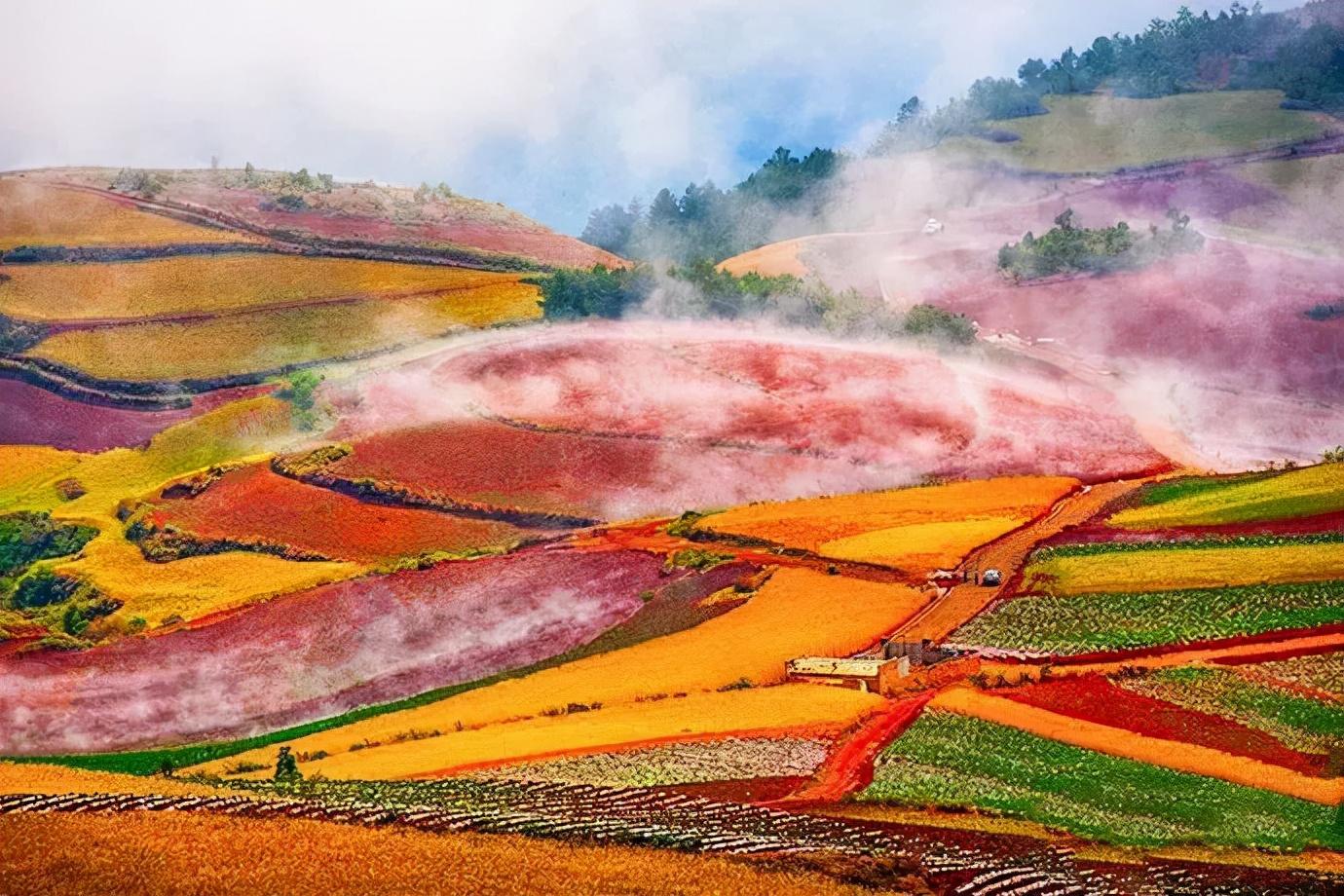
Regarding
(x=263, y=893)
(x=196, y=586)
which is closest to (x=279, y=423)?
(x=196, y=586)

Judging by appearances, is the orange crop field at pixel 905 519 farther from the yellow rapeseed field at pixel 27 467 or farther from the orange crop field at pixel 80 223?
the orange crop field at pixel 80 223

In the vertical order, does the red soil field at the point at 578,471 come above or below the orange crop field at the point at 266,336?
below

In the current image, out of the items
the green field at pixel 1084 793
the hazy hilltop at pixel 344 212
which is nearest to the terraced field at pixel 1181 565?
the green field at pixel 1084 793

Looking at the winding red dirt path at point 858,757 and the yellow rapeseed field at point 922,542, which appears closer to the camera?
the winding red dirt path at point 858,757

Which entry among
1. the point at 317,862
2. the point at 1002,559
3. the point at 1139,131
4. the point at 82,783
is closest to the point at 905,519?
the point at 1002,559

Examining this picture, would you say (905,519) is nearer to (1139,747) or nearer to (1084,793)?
(1139,747)

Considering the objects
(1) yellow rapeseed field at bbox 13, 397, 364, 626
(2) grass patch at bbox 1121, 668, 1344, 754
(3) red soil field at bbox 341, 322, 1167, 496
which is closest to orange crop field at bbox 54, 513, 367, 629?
(1) yellow rapeseed field at bbox 13, 397, 364, 626

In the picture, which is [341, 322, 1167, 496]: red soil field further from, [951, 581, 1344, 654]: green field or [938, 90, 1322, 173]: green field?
[938, 90, 1322, 173]: green field

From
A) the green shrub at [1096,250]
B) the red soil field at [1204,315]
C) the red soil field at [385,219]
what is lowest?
the red soil field at [1204,315]
